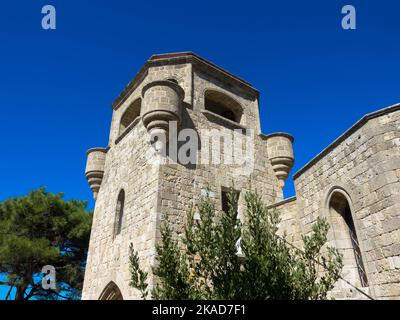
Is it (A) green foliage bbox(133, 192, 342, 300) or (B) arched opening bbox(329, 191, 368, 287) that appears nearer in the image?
(A) green foliage bbox(133, 192, 342, 300)

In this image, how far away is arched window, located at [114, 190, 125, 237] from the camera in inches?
324

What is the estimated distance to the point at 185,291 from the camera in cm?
344

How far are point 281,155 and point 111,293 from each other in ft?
20.1

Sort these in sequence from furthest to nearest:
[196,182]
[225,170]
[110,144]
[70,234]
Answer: [70,234] → [110,144] → [225,170] → [196,182]

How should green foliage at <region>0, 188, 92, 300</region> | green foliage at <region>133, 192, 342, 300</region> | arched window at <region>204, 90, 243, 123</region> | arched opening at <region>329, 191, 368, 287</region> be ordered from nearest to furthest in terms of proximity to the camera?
green foliage at <region>133, 192, 342, 300</region>
arched opening at <region>329, 191, 368, 287</region>
arched window at <region>204, 90, 243, 123</region>
green foliage at <region>0, 188, 92, 300</region>

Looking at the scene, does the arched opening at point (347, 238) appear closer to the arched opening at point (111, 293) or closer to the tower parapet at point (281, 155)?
the tower parapet at point (281, 155)

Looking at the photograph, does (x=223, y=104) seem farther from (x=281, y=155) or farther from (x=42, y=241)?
(x=42, y=241)

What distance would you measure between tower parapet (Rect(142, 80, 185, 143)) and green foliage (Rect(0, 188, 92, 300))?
879cm

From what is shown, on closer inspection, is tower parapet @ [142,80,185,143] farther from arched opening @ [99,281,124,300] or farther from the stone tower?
arched opening @ [99,281,124,300]

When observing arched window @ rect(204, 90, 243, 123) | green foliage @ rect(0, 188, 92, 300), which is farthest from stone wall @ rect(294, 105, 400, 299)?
green foliage @ rect(0, 188, 92, 300)

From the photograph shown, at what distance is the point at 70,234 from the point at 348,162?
13554 mm

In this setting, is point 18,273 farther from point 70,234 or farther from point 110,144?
point 110,144

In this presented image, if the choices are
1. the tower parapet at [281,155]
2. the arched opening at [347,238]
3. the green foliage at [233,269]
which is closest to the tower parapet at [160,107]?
the tower parapet at [281,155]
